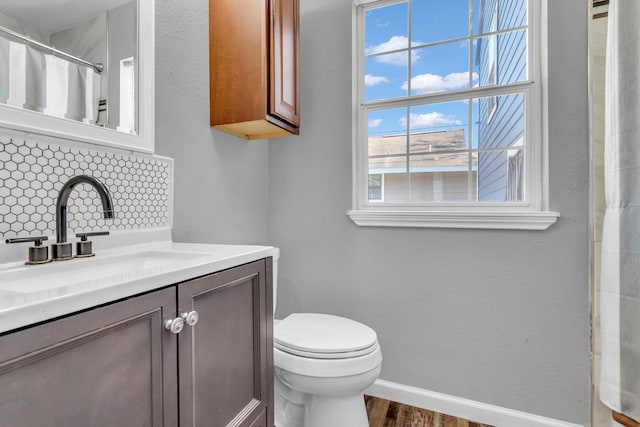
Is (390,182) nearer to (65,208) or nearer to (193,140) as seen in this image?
(193,140)

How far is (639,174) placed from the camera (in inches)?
32.9

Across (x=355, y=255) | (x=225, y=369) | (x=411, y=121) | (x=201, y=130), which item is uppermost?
(x=411, y=121)

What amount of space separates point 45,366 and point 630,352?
129 cm

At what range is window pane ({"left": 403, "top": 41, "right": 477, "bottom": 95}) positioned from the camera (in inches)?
64.7

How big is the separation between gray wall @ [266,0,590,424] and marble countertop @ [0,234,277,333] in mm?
838

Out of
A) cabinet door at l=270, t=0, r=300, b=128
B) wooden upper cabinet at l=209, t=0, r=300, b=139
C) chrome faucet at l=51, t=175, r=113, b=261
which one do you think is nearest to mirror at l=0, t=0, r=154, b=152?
chrome faucet at l=51, t=175, r=113, b=261

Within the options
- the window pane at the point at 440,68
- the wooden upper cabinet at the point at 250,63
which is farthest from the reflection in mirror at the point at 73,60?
the window pane at the point at 440,68

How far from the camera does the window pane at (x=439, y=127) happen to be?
1.65m

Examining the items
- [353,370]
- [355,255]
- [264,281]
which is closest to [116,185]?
[264,281]

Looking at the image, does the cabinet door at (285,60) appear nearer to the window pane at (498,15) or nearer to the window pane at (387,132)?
the window pane at (387,132)


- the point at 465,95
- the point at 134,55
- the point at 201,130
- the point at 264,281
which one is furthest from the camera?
the point at 465,95

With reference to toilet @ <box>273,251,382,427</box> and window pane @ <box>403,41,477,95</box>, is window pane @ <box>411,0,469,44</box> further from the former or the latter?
toilet @ <box>273,251,382,427</box>

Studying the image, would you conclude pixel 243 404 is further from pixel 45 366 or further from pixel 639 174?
pixel 639 174

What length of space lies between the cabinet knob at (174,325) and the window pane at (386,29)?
1693 mm
